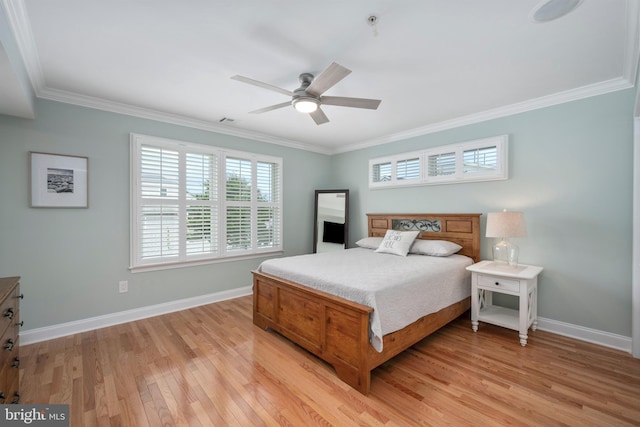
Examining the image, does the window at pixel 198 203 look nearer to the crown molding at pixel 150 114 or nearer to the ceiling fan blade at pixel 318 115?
the crown molding at pixel 150 114

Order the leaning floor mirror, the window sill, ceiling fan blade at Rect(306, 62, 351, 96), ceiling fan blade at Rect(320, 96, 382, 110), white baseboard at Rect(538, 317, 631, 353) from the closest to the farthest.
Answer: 1. ceiling fan blade at Rect(306, 62, 351, 96)
2. ceiling fan blade at Rect(320, 96, 382, 110)
3. white baseboard at Rect(538, 317, 631, 353)
4. the window sill
5. the leaning floor mirror

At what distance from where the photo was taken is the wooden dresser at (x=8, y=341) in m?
1.42

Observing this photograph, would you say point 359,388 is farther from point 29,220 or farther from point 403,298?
point 29,220

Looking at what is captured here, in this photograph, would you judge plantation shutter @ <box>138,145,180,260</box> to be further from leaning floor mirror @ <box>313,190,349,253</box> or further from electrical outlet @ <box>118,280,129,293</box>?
leaning floor mirror @ <box>313,190,349,253</box>

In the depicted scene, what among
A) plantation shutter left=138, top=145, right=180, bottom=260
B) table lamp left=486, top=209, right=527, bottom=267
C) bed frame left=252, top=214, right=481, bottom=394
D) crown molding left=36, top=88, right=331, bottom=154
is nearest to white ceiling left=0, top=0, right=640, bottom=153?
crown molding left=36, top=88, right=331, bottom=154

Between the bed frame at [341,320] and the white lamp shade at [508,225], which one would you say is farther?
the white lamp shade at [508,225]

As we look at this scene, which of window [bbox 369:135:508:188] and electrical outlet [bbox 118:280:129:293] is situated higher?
window [bbox 369:135:508:188]

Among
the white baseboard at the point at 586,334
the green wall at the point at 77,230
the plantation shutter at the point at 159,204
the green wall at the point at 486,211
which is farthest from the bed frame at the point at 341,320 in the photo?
the green wall at the point at 77,230

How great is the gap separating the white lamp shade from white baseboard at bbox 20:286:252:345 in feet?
11.6

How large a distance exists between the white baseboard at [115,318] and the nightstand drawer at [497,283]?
3.29m

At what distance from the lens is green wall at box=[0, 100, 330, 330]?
2658 mm

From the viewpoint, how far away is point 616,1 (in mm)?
1621

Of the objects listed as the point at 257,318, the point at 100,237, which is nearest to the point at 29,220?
the point at 100,237

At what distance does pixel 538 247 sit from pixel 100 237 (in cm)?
492
